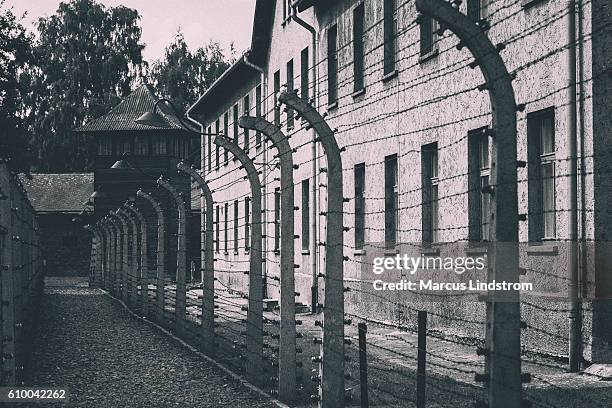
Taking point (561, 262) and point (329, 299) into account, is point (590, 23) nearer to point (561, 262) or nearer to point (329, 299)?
point (561, 262)

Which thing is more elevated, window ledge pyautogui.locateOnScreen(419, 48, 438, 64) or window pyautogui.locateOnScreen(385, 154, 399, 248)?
window ledge pyautogui.locateOnScreen(419, 48, 438, 64)

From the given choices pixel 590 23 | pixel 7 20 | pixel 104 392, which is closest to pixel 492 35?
pixel 590 23

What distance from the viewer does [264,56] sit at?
34.9 m

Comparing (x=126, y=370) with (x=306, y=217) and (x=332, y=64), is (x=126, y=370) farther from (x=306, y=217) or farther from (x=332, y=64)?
(x=306, y=217)

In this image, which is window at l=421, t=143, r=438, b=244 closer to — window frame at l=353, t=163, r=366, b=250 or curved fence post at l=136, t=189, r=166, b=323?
window frame at l=353, t=163, r=366, b=250

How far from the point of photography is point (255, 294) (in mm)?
13094

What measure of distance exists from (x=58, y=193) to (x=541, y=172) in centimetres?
5926

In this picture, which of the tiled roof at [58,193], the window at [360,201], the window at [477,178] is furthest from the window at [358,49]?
the tiled roof at [58,193]

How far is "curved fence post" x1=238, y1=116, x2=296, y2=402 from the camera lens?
11297 millimetres

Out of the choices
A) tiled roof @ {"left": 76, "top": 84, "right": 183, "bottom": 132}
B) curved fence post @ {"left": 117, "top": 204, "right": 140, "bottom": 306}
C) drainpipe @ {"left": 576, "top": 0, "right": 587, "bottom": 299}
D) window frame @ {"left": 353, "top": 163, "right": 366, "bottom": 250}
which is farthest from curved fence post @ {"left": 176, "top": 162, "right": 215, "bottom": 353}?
tiled roof @ {"left": 76, "top": 84, "right": 183, "bottom": 132}

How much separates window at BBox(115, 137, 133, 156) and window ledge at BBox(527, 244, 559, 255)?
161 feet

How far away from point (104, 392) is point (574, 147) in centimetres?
595

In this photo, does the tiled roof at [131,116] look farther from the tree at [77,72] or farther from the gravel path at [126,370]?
the gravel path at [126,370]

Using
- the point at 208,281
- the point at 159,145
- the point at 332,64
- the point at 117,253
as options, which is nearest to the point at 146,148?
the point at 159,145
